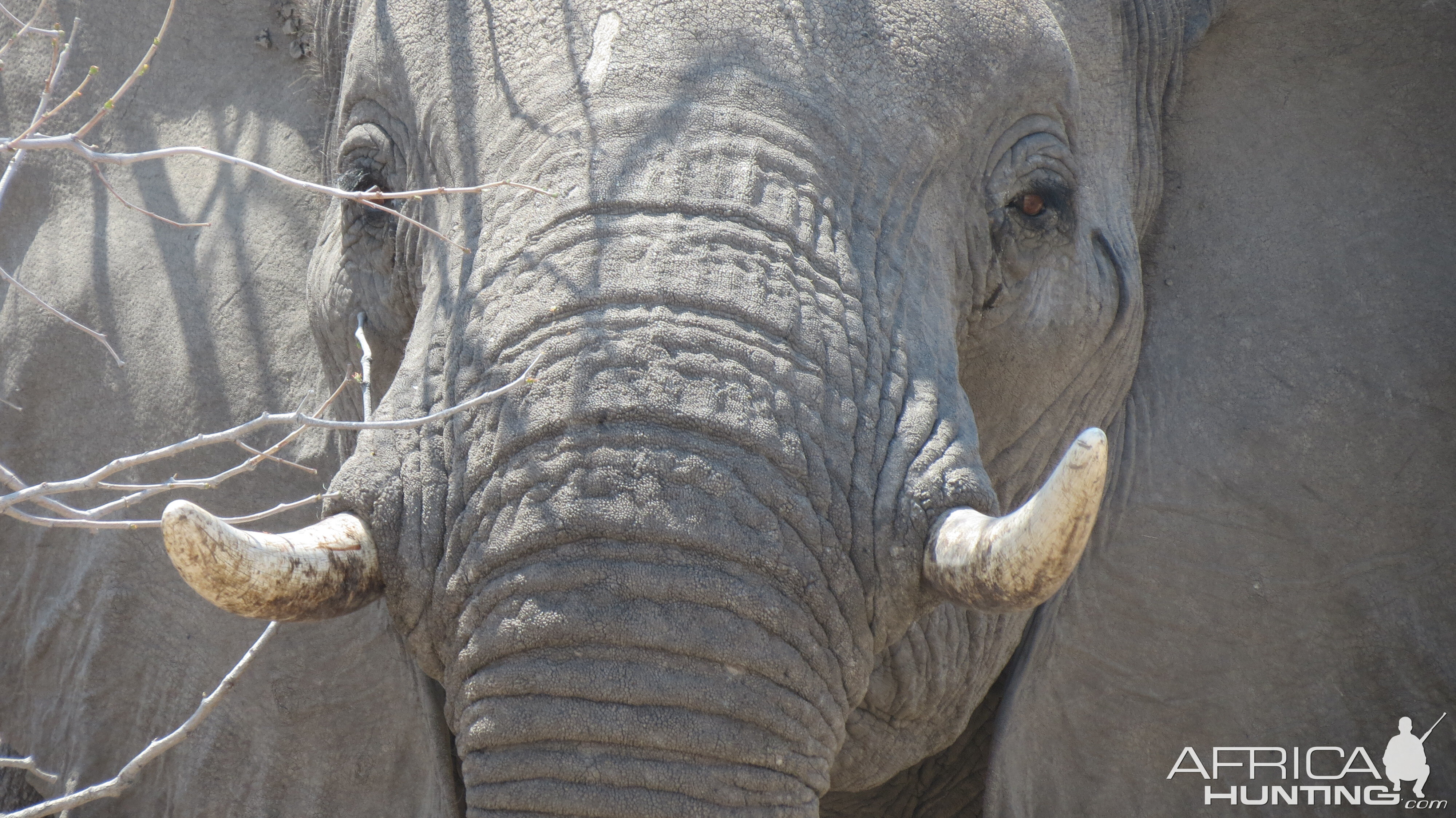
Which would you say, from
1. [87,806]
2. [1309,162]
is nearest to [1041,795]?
[1309,162]

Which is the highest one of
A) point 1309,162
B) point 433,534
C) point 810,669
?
point 1309,162

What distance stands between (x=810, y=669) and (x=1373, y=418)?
112 cm

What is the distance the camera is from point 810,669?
5.68 feet

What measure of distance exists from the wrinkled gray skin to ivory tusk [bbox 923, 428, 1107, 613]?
0.09 m

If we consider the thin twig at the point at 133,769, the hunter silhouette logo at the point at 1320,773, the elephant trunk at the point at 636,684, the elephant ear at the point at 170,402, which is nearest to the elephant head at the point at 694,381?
the elephant trunk at the point at 636,684

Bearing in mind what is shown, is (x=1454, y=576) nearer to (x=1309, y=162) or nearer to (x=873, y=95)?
(x=1309, y=162)

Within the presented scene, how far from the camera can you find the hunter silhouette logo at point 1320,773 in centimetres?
228

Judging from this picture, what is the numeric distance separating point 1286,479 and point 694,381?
111cm

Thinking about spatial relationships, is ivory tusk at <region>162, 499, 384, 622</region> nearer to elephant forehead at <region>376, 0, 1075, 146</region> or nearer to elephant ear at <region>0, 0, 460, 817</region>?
elephant forehead at <region>376, 0, 1075, 146</region>

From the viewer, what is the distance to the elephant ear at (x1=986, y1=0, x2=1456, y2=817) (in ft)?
7.47

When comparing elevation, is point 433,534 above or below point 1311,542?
below

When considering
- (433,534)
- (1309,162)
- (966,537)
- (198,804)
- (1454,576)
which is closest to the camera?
(966,537)

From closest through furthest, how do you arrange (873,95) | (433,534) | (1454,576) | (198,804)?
(433,534), (873,95), (1454,576), (198,804)

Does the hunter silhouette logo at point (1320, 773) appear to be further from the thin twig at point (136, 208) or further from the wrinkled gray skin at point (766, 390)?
the thin twig at point (136, 208)
